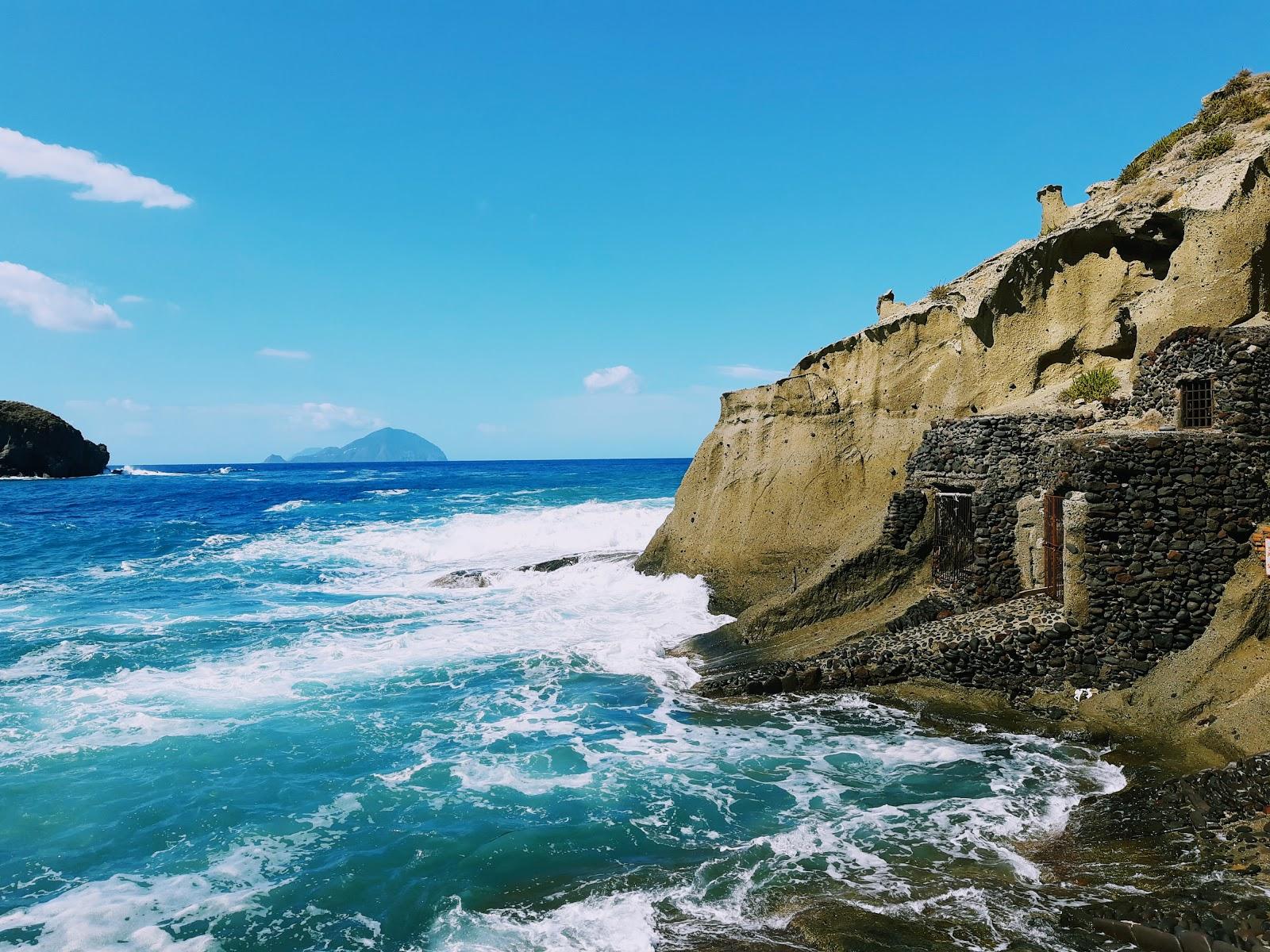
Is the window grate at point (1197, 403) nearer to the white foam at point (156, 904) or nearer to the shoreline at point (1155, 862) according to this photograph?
the shoreline at point (1155, 862)

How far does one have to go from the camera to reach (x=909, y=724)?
42.4ft

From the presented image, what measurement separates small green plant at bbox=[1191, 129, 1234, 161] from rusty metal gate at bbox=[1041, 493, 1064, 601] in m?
10.2

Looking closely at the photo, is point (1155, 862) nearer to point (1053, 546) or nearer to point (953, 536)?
point (1053, 546)

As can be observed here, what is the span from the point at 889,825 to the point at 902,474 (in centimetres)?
1180

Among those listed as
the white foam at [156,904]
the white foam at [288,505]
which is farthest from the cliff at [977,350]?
the white foam at [288,505]

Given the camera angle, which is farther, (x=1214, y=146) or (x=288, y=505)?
(x=288, y=505)

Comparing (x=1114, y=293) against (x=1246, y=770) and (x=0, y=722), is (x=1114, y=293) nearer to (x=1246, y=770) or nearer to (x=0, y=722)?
(x=1246, y=770)

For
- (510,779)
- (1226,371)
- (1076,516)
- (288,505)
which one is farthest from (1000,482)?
(288,505)

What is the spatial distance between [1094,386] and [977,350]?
365 cm

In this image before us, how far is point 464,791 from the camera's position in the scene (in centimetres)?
1145

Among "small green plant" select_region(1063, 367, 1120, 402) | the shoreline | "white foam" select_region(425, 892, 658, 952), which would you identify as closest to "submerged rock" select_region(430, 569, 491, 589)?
"small green plant" select_region(1063, 367, 1120, 402)

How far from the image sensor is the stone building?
11875 millimetres

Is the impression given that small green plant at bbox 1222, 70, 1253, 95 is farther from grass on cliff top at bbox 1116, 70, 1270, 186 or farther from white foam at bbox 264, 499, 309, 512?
white foam at bbox 264, 499, 309, 512

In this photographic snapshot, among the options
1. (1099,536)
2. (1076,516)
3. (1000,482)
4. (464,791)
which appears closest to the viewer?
(464,791)
